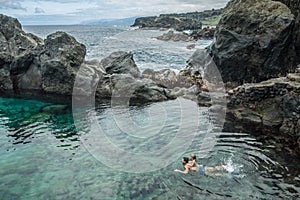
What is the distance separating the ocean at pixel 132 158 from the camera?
51.4ft

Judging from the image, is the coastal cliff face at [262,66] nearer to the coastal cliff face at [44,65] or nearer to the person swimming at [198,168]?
the person swimming at [198,168]

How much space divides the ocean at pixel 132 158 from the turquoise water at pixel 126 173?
2.2 inches

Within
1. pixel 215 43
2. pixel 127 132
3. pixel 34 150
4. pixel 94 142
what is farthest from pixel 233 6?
pixel 34 150

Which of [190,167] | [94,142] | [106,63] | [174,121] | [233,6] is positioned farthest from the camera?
[106,63]

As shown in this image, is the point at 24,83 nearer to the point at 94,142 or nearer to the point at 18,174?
the point at 94,142

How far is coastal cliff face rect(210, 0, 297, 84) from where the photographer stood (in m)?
33.3

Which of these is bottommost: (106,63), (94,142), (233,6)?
(94,142)

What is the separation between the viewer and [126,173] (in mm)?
17781

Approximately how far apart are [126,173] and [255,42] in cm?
2532

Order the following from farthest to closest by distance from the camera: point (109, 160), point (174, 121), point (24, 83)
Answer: point (24, 83) < point (174, 121) < point (109, 160)

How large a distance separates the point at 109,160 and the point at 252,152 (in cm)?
1004

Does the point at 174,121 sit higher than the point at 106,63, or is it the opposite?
the point at 106,63

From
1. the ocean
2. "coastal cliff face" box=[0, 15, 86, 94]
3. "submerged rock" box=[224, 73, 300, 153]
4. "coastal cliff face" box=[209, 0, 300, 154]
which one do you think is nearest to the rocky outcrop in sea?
"coastal cliff face" box=[0, 15, 86, 94]

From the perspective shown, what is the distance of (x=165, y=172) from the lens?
1766 centimetres
